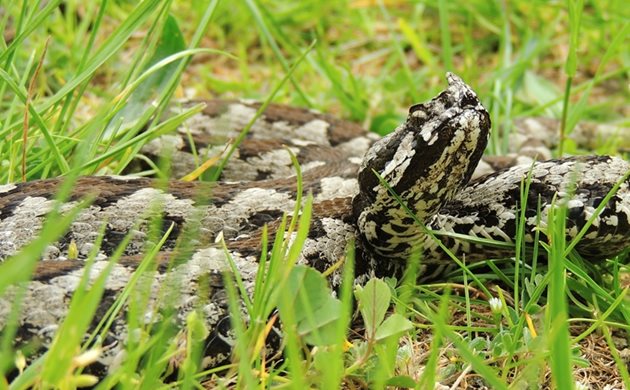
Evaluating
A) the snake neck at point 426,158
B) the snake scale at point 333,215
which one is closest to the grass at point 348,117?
the snake scale at point 333,215

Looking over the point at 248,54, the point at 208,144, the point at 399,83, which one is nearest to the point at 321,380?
the point at 208,144

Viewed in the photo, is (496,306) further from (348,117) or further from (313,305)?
(348,117)

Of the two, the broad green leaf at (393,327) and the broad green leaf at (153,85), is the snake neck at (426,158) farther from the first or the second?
the broad green leaf at (153,85)

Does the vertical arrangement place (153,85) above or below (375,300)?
above

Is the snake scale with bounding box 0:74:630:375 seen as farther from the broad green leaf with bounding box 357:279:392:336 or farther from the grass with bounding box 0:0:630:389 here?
the broad green leaf with bounding box 357:279:392:336

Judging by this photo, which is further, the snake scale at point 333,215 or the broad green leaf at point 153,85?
the broad green leaf at point 153,85

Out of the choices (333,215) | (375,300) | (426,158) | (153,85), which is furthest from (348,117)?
(375,300)
